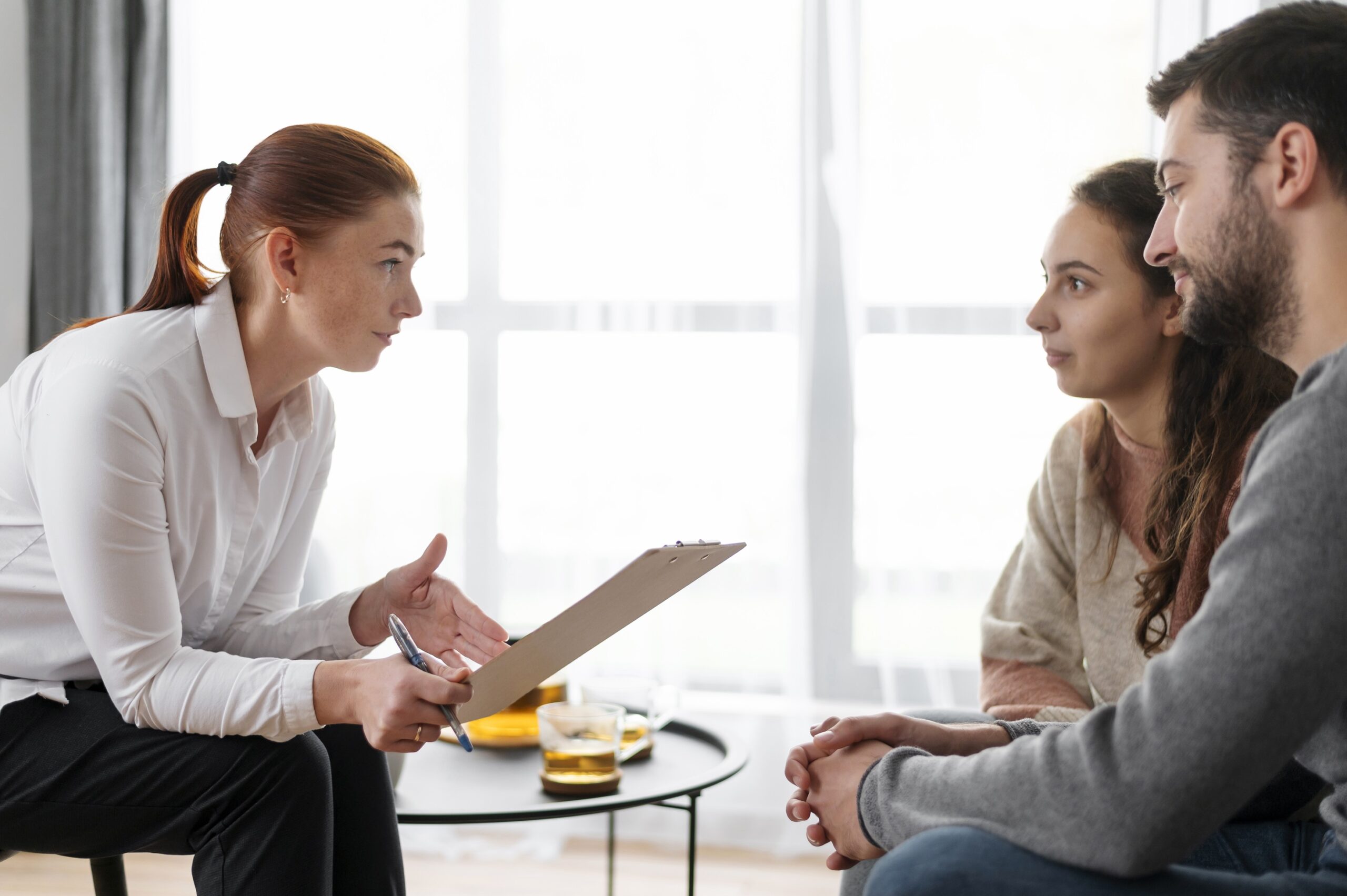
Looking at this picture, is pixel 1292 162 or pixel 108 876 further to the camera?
pixel 108 876

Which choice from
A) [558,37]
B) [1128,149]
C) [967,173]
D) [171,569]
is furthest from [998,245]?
[171,569]

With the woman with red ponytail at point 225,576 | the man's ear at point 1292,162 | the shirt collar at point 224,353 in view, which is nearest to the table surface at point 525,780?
the woman with red ponytail at point 225,576

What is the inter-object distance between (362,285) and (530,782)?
734mm

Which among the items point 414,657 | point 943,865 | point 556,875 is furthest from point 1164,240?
point 556,875

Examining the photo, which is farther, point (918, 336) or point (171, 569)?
point (918, 336)

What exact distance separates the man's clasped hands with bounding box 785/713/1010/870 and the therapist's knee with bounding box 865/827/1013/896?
210 millimetres

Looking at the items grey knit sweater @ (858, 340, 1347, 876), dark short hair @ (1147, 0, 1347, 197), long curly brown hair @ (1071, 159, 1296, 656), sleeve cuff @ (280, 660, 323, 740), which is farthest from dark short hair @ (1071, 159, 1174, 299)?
sleeve cuff @ (280, 660, 323, 740)

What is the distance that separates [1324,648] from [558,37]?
2.48m

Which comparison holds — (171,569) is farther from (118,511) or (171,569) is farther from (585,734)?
(585,734)

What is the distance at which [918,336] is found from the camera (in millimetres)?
2688

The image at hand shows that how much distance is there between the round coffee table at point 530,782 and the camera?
1482 mm

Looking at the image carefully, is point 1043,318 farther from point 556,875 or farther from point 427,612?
point 556,875

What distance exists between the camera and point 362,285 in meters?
1.64

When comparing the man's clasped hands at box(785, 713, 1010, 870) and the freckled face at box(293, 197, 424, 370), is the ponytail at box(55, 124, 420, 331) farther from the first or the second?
the man's clasped hands at box(785, 713, 1010, 870)
